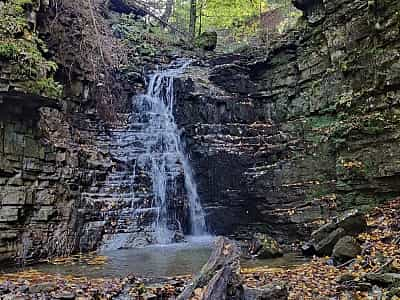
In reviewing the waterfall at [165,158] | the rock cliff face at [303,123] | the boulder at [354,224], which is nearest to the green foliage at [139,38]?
the waterfall at [165,158]

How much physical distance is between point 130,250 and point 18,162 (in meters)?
3.21

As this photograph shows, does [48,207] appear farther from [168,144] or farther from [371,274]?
[371,274]

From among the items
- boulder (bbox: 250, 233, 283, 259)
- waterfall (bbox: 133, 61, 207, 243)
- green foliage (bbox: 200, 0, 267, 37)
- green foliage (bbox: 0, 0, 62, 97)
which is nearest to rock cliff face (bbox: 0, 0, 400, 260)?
green foliage (bbox: 0, 0, 62, 97)

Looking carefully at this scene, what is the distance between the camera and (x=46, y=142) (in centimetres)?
920

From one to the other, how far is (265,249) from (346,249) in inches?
79.6

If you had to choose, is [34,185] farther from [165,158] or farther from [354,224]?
[354,224]

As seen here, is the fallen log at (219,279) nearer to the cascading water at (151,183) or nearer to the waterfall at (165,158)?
the cascading water at (151,183)

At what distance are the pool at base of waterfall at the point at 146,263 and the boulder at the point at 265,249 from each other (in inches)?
41.7

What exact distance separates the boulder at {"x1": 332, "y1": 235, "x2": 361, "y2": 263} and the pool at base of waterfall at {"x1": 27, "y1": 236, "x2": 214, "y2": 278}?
2395 millimetres

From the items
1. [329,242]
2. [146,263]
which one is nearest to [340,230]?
[329,242]

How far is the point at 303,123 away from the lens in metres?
11.0

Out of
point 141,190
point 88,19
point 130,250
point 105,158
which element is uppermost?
point 88,19

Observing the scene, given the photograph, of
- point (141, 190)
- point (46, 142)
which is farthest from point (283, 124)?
point (46, 142)

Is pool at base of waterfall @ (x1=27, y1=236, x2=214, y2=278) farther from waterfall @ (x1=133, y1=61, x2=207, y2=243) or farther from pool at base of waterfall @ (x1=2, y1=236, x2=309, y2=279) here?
waterfall @ (x1=133, y1=61, x2=207, y2=243)
